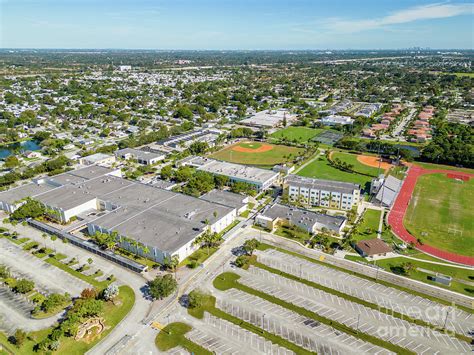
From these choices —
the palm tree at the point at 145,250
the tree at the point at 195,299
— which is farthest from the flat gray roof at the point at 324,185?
the tree at the point at 195,299

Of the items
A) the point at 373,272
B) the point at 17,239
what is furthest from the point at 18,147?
the point at 373,272

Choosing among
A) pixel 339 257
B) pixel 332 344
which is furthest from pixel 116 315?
pixel 339 257

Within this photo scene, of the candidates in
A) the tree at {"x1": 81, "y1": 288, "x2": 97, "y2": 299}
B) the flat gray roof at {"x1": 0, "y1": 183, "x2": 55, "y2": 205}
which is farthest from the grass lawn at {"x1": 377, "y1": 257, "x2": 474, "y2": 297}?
the flat gray roof at {"x1": 0, "y1": 183, "x2": 55, "y2": 205}

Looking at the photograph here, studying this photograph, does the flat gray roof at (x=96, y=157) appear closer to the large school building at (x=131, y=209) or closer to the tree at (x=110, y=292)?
the large school building at (x=131, y=209)

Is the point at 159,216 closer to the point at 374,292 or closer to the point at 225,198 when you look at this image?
the point at 225,198

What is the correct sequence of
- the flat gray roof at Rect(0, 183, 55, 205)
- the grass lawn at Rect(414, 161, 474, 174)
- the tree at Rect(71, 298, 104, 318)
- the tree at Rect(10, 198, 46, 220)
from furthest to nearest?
1. the grass lawn at Rect(414, 161, 474, 174)
2. the flat gray roof at Rect(0, 183, 55, 205)
3. the tree at Rect(10, 198, 46, 220)
4. the tree at Rect(71, 298, 104, 318)

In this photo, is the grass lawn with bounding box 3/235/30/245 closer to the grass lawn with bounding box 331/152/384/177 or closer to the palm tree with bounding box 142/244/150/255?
the palm tree with bounding box 142/244/150/255

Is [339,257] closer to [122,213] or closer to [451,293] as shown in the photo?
[451,293]
